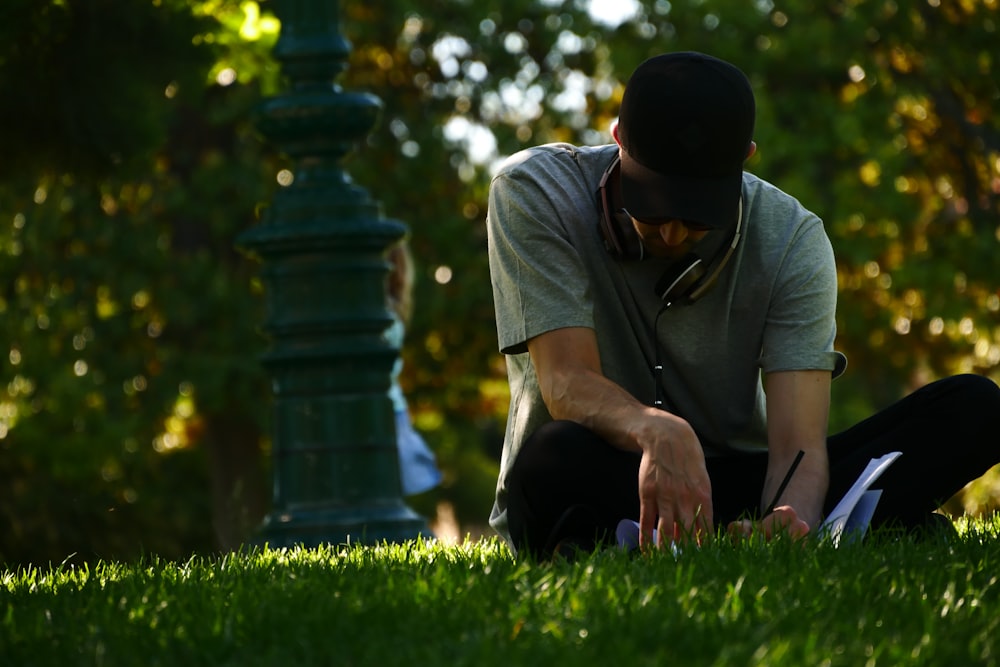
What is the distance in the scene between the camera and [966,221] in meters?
17.7

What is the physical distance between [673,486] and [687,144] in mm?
979

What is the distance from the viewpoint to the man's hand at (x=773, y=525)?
430 centimetres

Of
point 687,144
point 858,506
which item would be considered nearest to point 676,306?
point 687,144

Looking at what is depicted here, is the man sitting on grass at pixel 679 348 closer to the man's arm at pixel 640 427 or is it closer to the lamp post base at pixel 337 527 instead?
the man's arm at pixel 640 427

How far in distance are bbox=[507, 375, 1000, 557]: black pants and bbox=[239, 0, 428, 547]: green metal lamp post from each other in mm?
2455

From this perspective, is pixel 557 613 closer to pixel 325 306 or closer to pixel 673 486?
pixel 673 486

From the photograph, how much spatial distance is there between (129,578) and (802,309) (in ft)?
6.92

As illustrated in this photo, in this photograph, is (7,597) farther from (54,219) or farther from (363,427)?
(54,219)

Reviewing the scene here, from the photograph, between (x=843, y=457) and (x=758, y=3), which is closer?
(x=843, y=457)

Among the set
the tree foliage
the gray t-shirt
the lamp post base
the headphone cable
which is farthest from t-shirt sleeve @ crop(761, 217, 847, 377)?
the tree foliage

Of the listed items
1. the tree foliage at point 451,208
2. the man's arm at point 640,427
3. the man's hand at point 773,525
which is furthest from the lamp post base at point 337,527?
the tree foliage at point 451,208

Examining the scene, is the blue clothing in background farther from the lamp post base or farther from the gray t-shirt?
the gray t-shirt

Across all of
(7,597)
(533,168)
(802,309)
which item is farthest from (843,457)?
(7,597)

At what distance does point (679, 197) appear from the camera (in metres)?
4.43
